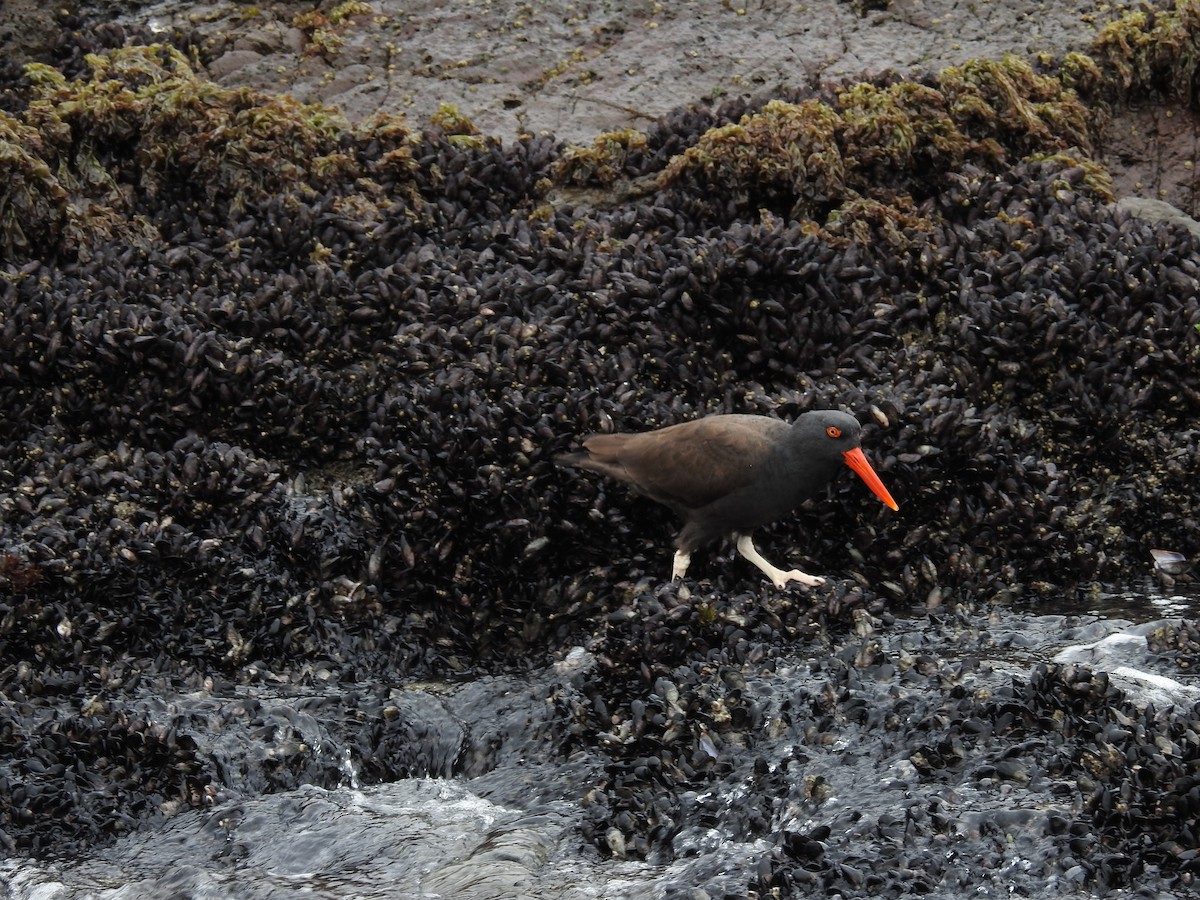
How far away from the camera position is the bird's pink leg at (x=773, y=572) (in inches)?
251

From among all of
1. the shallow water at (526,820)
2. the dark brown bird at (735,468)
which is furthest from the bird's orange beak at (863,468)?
the shallow water at (526,820)

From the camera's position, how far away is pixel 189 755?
5723 millimetres

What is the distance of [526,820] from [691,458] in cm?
218

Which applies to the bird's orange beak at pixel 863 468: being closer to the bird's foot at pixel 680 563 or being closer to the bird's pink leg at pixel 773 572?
the bird's pink leg at pixel 773 572

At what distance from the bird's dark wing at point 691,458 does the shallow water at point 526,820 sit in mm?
1134

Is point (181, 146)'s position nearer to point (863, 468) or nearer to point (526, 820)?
point (863, 468)

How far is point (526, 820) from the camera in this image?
5379 millimetres

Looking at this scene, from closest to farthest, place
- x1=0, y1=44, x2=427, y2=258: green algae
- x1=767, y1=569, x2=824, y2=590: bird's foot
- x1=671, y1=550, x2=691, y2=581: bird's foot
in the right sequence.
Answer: x1=767, y1=569, x2=824, y2=590: bird's foot < x1=671, y1=550, x2=691, y2=581: bird's foot < x1=0, y1=44, x2=427, y2=258: green algae

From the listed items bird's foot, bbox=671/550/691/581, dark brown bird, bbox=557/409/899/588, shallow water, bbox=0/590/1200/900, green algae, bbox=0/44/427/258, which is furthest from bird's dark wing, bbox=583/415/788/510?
green algae, bbox=0/44/427/258

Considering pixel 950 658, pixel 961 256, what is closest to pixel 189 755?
pixel 950 658

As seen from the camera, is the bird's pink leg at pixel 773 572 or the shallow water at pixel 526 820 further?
the bird's pink leg at pixel 773 572

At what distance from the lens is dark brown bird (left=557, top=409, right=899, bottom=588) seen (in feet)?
21.2

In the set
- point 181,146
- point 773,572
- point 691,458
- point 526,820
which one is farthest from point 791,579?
point 181,146

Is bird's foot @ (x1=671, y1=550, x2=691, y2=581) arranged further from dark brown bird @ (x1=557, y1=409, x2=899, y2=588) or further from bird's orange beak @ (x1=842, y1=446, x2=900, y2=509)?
bird's orange beak @ (x1=842, y1=446, x2=900, y2=509)
